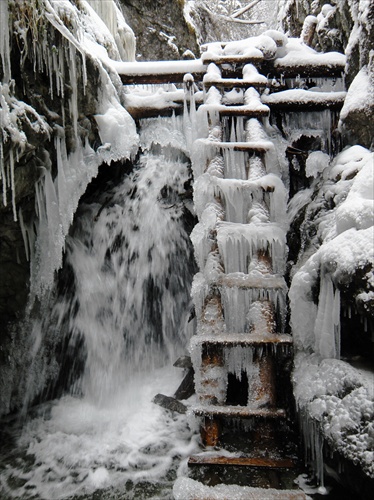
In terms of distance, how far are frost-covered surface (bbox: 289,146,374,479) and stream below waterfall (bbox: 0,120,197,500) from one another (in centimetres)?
119

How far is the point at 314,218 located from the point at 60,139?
2.69 meters

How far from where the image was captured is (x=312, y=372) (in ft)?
9.62

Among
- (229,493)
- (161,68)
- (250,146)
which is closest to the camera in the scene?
(229,493)

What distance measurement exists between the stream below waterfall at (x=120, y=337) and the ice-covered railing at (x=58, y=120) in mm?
733

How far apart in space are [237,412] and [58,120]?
3.29 meters

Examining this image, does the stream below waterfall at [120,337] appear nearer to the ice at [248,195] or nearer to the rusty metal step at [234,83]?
the rusty metal step at [234,83]

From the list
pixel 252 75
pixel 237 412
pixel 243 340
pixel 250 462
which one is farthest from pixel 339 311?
pixel 252 75

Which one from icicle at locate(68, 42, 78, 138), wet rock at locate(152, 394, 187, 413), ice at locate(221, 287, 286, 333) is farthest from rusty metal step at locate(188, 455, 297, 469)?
icicle at locate(68, 42, 78, 138)

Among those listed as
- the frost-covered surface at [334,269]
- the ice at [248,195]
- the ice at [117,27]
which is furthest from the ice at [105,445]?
the ice at [117,27]

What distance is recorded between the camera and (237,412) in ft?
9.63

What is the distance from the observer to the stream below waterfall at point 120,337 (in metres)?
3.48

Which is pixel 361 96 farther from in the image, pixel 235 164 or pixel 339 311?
pixel 339 311

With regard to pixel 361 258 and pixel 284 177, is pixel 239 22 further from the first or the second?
pixel 361 258

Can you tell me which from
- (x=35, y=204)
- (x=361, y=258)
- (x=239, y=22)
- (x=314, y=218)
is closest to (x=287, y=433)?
(x=361, y=258)
